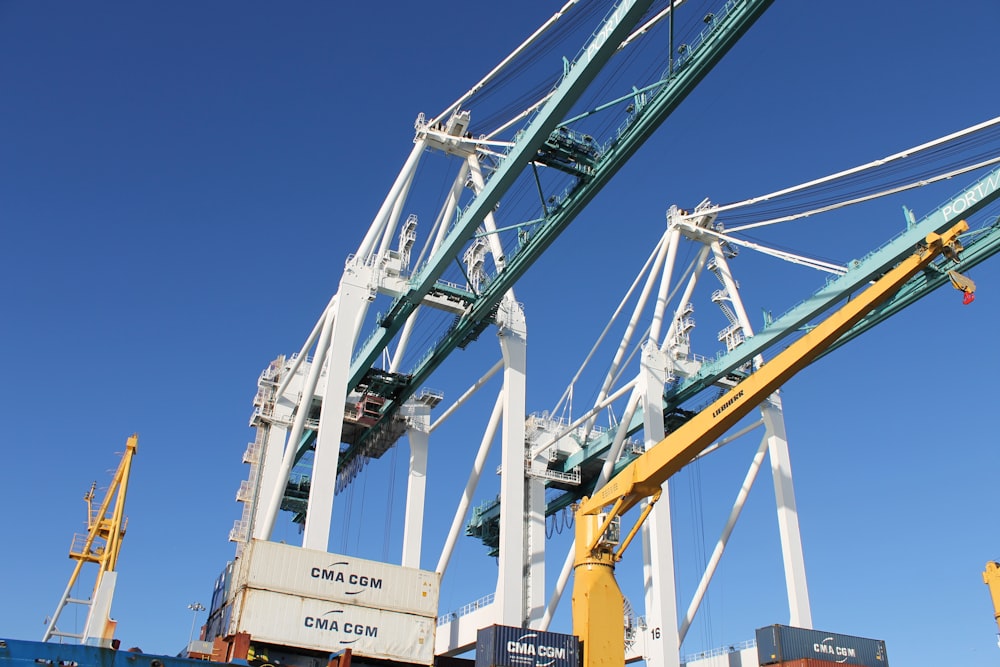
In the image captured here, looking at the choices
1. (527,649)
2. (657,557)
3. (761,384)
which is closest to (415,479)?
(657,557)

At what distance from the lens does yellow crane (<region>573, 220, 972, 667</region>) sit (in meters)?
18.9

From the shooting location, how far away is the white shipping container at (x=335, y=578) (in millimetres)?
20641

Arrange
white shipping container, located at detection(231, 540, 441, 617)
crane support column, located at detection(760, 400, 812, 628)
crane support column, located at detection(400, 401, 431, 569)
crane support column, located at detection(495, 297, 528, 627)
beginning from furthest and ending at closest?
crane support column, located at detection(400, 401, 431, 569), crane support column, located at detection(760, 400, 812, 628), crane support column, located at detection(495, 297, 528, 627), white shipping container, located at detection(231, 540, 441, 617)

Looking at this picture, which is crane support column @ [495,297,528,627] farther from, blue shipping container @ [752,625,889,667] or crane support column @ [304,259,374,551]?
blue shipping container @ [752,625,889,667]

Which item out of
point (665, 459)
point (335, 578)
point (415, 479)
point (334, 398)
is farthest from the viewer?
point (415, 479)

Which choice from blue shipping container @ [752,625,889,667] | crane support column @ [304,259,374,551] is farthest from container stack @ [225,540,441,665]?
blue shipping container @ [752,625,889,667]

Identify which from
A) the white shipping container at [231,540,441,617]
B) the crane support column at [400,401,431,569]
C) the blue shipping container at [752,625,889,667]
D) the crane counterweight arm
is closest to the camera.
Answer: the crane counterweight arm

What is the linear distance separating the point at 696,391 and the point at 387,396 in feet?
37.9

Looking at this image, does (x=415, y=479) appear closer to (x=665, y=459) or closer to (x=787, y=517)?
(x=787, y=517)

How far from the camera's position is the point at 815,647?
2516cm

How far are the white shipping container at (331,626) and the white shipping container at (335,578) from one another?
0.64 feet

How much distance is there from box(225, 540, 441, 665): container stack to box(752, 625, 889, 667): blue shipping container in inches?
376

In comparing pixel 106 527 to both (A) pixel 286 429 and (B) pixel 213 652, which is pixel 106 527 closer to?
(A) pixel 286 429

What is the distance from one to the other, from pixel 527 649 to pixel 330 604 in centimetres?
478
